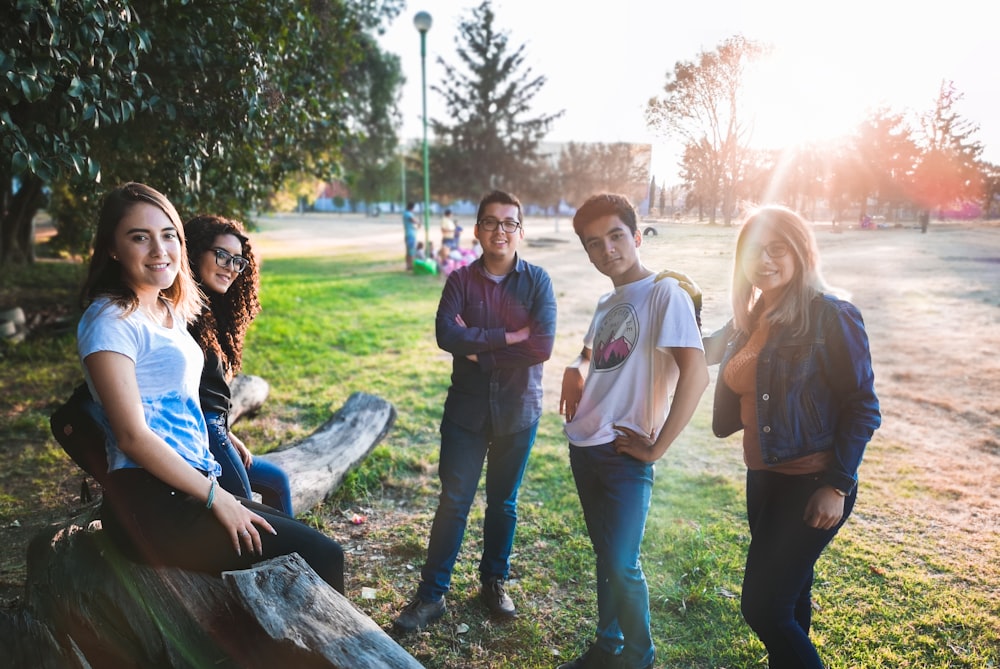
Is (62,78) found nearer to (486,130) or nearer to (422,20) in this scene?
(422,20)

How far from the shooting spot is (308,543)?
2326 mm

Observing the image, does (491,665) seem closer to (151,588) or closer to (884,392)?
(151,588)

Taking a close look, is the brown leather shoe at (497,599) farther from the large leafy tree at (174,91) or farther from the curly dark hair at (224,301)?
the large leafy tree at (174,91)

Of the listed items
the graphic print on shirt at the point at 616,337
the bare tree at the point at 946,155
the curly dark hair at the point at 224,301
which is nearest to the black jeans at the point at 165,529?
the curly dark hair at the point at 224,301

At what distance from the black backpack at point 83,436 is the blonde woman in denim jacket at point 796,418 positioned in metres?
2.35

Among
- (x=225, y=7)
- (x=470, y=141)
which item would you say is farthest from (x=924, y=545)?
(x=470, y=141)

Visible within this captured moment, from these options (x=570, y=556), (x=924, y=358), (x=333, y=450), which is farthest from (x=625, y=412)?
(x=924, y=358)

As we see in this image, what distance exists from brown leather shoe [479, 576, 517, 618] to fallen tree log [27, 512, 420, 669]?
1.13m

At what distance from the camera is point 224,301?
123 inches

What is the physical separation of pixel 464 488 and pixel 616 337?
3.56 feet

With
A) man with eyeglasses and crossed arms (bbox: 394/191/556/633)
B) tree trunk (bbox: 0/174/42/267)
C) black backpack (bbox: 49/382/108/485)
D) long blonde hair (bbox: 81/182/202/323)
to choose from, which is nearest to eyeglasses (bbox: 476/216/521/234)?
man with eyeglasses and crossed arms (bbox: 394/191/556/633)

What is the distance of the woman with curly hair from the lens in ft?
9.25

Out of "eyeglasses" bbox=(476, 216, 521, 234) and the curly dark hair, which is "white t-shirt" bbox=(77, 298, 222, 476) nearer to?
the curly dark hair

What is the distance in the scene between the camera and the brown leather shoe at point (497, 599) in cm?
310
